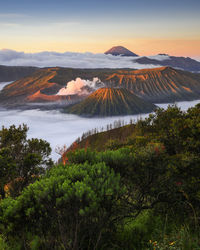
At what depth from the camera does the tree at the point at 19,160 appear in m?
18.2

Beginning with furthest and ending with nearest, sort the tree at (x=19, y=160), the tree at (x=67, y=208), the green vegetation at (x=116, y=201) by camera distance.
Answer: the tree at (x=19, y=160) → the green vegetation at (x=116, y=201) → the tree at (x=67, y=208)

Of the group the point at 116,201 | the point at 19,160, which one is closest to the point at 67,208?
the point at 116,201

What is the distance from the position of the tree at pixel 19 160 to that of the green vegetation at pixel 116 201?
872 centimetres

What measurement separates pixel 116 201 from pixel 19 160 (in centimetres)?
1674

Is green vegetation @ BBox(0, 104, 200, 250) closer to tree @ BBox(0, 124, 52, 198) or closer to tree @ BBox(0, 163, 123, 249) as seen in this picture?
tree @ BBox(0, 163, 123, 249)

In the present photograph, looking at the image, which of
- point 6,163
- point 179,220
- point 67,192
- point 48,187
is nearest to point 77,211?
point 67,192

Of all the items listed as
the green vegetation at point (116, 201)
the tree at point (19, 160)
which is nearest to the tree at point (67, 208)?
the green vegetation at point (116, 201)

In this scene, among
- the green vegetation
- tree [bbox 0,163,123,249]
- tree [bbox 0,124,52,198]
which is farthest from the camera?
tree [bbox 0,124,52,198]

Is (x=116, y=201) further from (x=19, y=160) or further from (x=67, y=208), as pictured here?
(x=19, y=160)

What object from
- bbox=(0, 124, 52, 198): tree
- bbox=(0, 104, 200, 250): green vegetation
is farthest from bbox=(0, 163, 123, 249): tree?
bbox=(0, 124, 52, 198): tree

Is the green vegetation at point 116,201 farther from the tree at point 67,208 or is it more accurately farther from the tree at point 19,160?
the tree at point 19,160

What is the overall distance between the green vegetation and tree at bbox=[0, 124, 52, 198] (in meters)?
8.72

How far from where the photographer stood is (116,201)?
8562 mm

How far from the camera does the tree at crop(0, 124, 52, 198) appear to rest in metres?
18.2
